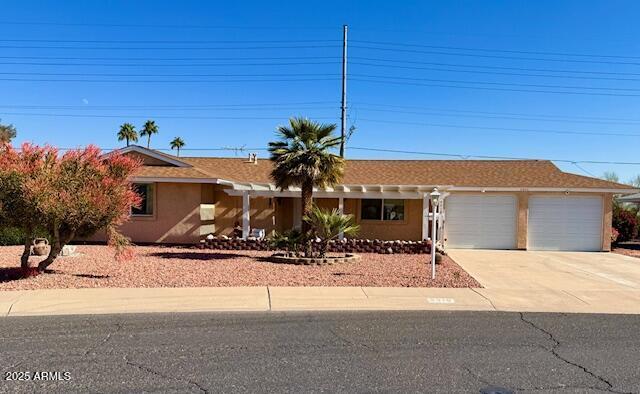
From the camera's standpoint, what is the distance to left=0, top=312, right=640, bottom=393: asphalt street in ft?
16.2

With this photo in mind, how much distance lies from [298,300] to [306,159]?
21.0 feet

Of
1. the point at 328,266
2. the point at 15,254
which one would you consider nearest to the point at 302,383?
the point at 328,266

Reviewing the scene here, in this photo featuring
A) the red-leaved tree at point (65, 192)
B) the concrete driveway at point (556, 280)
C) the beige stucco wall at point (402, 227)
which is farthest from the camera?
the beige stucco wall at point (402, 227)

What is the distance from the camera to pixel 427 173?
75.7 ft

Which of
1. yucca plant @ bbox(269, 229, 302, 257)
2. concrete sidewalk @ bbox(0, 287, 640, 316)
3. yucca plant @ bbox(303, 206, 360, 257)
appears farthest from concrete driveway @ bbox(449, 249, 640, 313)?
yucca plant @ bbox(269, 229, 302, 257)

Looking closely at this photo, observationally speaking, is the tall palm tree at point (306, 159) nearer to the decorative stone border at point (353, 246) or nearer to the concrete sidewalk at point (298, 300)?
the decorative stone border at point (353, 246)

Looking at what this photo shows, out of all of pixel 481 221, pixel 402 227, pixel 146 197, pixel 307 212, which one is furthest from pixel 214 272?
pixel 481 221

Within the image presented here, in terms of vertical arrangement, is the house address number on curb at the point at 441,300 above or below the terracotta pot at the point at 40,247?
below

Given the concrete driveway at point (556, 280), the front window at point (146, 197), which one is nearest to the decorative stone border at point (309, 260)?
the concrete driveway at point (556, 280)

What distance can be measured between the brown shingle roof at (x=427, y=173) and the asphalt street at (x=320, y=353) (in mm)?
11833

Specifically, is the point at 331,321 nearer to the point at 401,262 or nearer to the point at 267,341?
the point at 267,341

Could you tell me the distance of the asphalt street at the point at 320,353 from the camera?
16.2 feet

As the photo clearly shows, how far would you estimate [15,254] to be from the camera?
14422 mm

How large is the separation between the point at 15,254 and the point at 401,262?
36.4ft
